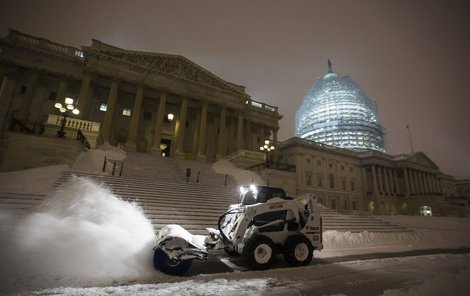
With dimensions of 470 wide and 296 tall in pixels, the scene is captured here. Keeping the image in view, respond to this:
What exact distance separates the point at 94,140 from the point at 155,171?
22.1 ft

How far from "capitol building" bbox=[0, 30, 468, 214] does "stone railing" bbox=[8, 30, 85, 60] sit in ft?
0.28

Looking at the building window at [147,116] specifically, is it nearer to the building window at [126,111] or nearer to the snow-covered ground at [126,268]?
the building window at [126,111]

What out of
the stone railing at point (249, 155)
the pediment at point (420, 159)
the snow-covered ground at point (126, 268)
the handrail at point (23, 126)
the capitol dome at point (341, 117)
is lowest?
the snow-covered ground at point (126, 268)

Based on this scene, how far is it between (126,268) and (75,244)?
159 centimetres

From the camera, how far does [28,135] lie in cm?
1435

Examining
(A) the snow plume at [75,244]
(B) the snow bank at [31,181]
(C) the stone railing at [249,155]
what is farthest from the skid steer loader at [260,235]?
(C) the stone railing at [249,155]

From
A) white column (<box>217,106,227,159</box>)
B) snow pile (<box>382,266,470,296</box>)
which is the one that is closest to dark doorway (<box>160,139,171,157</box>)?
white column (<box>217,106,227,159</box>)

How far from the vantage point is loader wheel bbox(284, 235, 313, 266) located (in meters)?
6.45

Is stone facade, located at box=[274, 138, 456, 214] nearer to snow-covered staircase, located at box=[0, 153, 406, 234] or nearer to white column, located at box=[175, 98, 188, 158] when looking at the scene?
white column, located at box=[175, 98, 188, 158]

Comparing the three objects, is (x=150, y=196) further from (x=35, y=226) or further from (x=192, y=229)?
(x=35, y=226)

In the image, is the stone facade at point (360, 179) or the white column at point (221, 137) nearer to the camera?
the white column at point (221, 137)

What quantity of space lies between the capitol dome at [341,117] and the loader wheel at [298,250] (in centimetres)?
7105

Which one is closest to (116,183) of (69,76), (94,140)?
(94,140)

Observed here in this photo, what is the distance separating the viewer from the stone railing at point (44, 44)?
79.1ft
